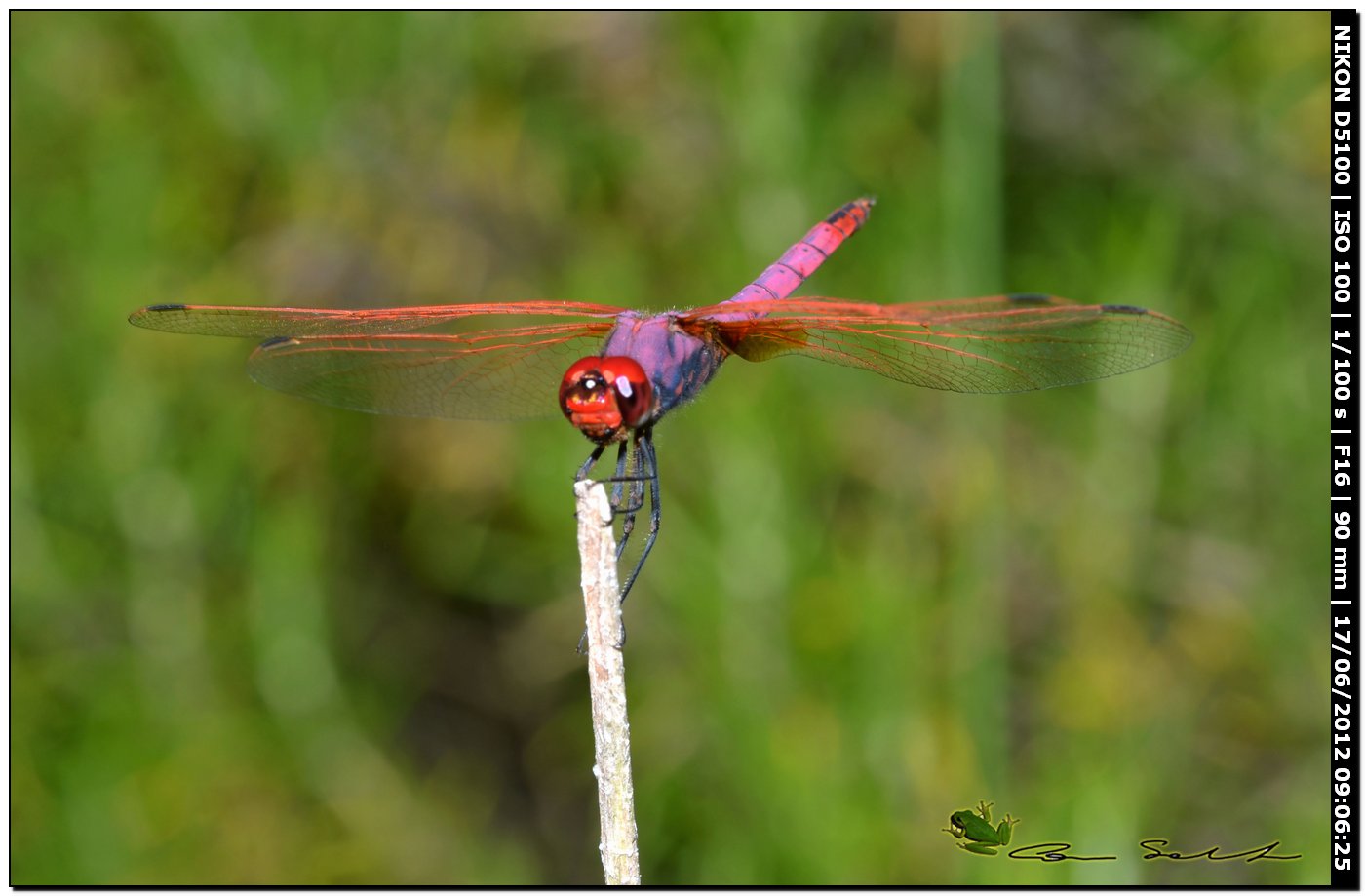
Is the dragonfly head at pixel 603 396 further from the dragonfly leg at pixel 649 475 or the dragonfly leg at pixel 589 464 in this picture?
the dragonfly leg at pixel 649 475

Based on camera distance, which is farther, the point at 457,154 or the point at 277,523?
the point at 457,154

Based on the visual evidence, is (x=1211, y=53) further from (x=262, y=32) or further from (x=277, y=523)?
(x=277, y=523)

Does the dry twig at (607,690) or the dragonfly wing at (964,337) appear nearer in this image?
the dry twig at (607,690)

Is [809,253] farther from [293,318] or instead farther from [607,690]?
[607,690]

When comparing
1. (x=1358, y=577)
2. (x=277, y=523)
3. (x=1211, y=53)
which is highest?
(x=1211, y=53)

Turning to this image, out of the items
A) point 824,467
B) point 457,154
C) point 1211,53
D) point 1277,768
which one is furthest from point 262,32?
point 1277,768
